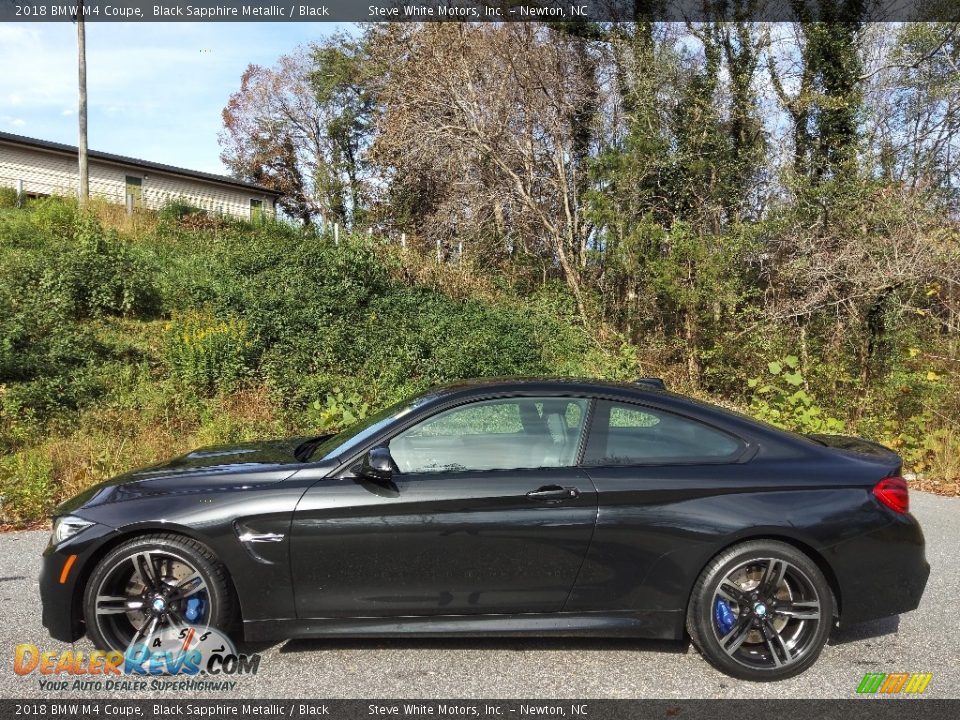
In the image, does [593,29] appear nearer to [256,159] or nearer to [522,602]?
[522,602]

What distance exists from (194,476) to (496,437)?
1.59m

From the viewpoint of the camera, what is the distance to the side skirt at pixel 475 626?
3.59 metres

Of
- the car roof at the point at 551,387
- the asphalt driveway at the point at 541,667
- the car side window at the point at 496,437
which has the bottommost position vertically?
the asphalt driveway at the point at 541,667

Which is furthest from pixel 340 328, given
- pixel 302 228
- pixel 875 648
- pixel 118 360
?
pixel 875 648

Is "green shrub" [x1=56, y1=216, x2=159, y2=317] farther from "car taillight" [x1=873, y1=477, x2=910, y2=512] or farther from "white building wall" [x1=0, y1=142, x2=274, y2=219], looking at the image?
"car taillight" [x1=873, y1=477, x2=910, y2=512]

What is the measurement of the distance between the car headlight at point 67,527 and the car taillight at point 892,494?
12.9 ft

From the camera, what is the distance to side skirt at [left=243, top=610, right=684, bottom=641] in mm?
3586

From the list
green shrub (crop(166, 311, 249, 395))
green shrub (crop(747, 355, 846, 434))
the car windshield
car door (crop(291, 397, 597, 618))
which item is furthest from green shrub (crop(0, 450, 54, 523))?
green shrub (crop(747, 355, 846, 434))

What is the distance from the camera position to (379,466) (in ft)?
11.6

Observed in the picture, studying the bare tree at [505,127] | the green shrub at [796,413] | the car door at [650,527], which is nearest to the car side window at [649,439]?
the car door at [650,527]

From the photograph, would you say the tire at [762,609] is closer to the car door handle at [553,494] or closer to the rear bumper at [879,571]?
the rear bumper at [879,571]

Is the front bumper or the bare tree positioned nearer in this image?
the front bumper

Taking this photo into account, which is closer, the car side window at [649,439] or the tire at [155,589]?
the tire at [155,589]

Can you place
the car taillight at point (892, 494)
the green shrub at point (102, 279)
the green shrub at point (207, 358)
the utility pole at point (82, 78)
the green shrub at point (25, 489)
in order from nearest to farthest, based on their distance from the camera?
A: 1. the car taillight at point (892, 494)
2. the green shrub at point (25, 489)
3. the green shrub at point (207, 358)
4. the green shrub at point (102, 279)
5. the utility pole at point (82, 78)
